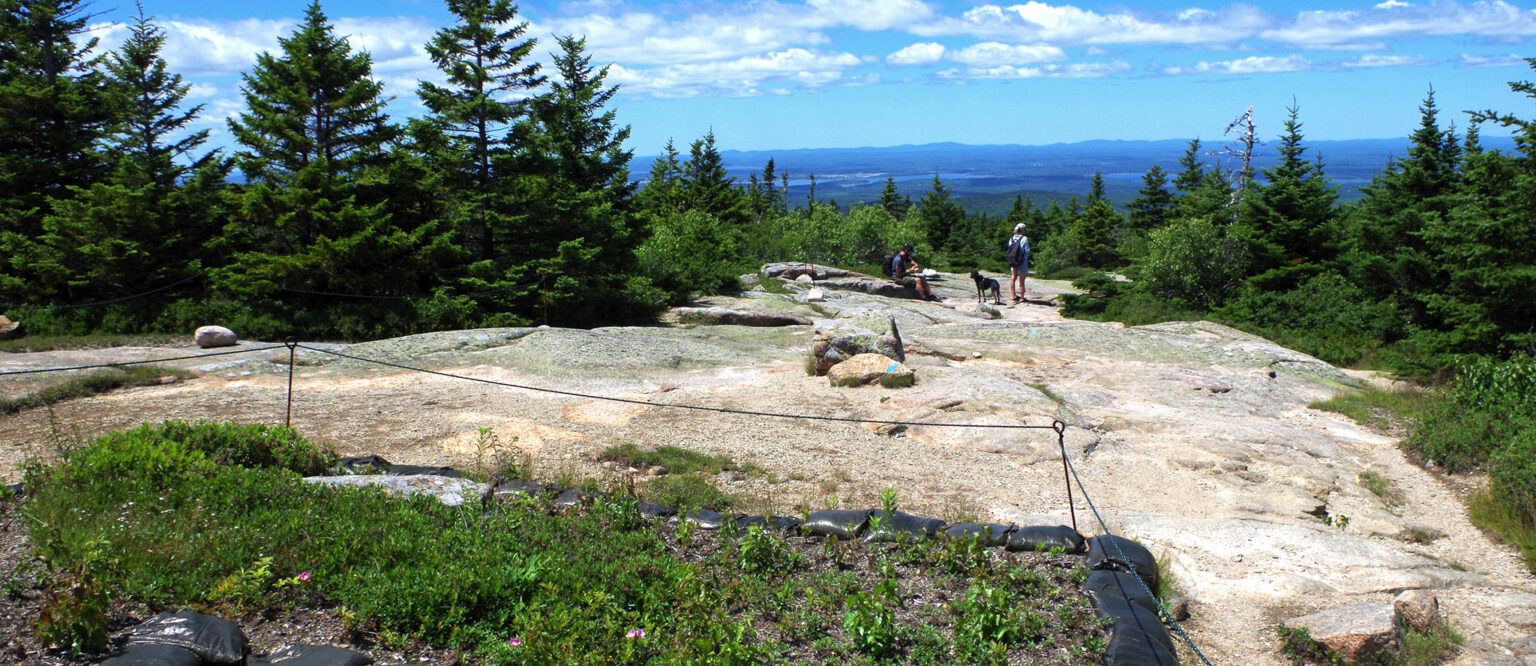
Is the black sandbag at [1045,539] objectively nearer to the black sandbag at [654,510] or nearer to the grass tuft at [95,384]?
the black sandbag at [654,510]

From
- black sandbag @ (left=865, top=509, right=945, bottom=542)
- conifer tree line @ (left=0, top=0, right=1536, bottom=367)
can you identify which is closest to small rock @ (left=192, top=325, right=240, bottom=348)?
conifer tree line @ (left=0, top=0, right=1536, bottom=367)

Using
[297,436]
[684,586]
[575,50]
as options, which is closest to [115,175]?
[575,50]

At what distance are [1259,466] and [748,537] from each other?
6.08m

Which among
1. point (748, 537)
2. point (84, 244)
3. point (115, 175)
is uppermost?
point (115, 175)

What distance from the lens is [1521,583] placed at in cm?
672

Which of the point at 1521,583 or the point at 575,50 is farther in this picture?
the point at 575,50

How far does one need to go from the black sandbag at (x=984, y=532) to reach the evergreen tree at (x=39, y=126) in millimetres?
18397

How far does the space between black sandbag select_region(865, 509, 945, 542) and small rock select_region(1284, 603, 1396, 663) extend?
223 centimetres

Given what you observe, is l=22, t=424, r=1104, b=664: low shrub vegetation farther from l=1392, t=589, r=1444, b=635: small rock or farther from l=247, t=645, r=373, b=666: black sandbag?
l=1392, t=589, r=1444, b=635: small rock

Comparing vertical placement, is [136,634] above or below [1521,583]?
above

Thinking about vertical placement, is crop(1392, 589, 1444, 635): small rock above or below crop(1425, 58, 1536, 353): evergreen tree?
below

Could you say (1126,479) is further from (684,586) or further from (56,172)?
(56,172)

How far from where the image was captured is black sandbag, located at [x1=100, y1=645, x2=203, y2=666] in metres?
4.12

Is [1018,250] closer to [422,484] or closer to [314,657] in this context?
[422,484]
